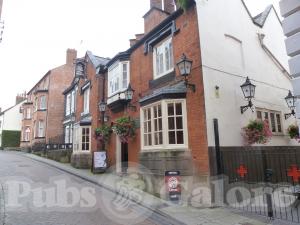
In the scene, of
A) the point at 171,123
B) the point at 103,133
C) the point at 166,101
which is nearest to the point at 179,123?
the point at 171,123

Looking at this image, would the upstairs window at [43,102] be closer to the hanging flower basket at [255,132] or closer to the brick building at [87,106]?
the brick building at [87,106]

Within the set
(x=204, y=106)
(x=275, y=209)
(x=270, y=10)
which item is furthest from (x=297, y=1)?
(x=270, y=10)

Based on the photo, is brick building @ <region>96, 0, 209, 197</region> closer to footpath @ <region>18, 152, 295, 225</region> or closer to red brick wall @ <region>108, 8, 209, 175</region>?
red brick wall @ <region>108, 8, 209, 175</region>

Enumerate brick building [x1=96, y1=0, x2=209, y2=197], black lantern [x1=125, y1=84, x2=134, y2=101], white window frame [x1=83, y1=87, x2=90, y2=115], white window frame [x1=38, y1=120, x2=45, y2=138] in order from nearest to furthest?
brick building [x1=96, y1=0, x2=209, y2=197] < black lantern [x1=125, y1=84, x2=134, y2=101] < white window frame [x1=83, y1=87, x2=90, y2=115] < white window frame [x1=38, y1=120, x2=45, y2=138]

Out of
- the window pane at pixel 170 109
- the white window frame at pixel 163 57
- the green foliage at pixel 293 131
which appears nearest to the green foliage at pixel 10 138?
the white window frame at pixel 163 57

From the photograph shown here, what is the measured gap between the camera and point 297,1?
4695 mm

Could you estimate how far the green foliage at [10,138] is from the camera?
127 feet

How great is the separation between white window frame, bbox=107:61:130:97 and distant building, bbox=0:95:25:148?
30.4 metres

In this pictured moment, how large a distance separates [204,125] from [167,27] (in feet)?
16.8

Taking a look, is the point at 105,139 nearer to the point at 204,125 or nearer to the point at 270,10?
the point at 204,125

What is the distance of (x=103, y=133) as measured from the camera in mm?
15078

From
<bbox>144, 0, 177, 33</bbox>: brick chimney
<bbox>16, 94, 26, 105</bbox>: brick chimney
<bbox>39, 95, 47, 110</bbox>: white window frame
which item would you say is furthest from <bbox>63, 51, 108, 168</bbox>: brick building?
<bbox>16, 94, 26, 105</bbox>: brick chimney

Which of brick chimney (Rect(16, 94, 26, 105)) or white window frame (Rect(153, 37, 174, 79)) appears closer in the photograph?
white window frame (Rect(153, 37, 174, 79))

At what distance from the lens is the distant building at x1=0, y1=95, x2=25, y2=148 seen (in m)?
39.0
